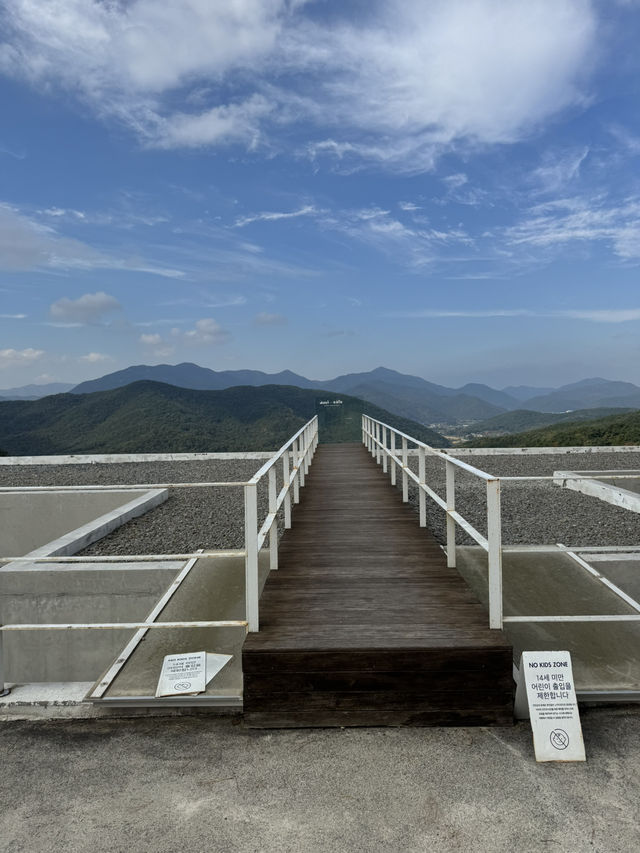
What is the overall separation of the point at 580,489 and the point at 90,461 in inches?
549

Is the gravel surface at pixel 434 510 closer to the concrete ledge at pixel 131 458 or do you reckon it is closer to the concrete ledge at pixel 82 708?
the concrete ledge at pixel 131 458

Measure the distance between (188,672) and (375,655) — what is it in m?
1.19

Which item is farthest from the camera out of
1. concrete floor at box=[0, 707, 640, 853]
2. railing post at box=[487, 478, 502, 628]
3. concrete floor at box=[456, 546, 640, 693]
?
concrete floor at box=[456, 546, 640, 693]

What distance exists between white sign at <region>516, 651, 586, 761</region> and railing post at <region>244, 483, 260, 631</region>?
1.46 m

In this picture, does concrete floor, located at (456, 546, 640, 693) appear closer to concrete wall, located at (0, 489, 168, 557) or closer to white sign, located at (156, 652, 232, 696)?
white sign, located at (156, 652, 232, 696)

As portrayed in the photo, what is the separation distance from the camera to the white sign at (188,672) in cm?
279

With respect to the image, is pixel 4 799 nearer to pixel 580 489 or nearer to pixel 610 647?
pixel 610 647

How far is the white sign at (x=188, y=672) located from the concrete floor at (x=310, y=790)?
0.17 m

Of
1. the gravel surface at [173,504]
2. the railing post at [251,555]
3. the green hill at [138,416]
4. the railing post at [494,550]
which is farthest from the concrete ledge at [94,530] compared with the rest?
the green hill at [138,416]

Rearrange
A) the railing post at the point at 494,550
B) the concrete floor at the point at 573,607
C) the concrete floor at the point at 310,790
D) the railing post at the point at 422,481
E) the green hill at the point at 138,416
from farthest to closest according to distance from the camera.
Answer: the green hill at the point at 138,416, the railing post at the point at 422,481, the concrete floor at the point at 573,607, the railing post at the point at 494,550, the concrete floor at the point at 310,790

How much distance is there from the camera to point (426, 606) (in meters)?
3.15

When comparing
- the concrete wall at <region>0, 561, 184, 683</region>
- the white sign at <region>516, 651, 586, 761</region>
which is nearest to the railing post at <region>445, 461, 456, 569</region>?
the white sign at <region>516, 651, 586, 761</region>

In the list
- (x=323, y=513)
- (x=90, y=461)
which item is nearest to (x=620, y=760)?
(x=323, y=513)

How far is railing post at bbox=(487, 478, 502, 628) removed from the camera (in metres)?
2.71
